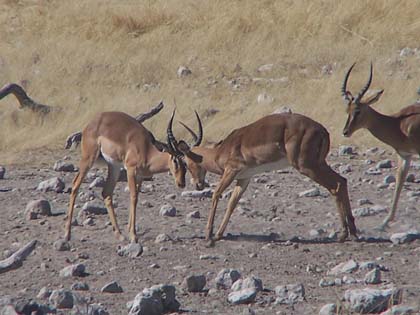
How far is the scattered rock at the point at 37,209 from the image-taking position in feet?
43.9

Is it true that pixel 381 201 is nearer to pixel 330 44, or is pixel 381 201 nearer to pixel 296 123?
pixel 296 123

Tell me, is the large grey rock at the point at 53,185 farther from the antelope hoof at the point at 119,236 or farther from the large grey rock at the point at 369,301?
the large grey rock at the point at 369,301

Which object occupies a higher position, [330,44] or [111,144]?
[111,144]

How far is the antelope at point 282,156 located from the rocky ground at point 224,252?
0.32 metres

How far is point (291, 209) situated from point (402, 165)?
135cm

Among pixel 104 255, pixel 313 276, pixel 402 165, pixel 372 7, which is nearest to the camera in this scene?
pixel 313 276

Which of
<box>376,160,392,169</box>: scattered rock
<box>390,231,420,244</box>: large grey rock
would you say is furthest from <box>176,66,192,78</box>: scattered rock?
<box>390,231,420,244</box>: large grey rock

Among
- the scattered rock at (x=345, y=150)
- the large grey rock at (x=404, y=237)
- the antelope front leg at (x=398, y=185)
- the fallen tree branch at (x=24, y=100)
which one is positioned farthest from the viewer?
the fallen tree branch at (x=24, y=100)

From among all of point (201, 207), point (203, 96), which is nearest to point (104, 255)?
point (201, 207)

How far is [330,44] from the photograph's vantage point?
22609mm

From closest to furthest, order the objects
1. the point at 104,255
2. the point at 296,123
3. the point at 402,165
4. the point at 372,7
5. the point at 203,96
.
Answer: the point at 104,255 < the point at 296,123 < the point at 402,165 < the point at 203,96 < the point at 372,7

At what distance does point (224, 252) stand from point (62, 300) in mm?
3023

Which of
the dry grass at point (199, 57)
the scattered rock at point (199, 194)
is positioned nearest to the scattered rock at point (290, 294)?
the scattered rock at point (199, 194)

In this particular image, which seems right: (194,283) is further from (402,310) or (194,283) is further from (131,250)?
(402,310)
